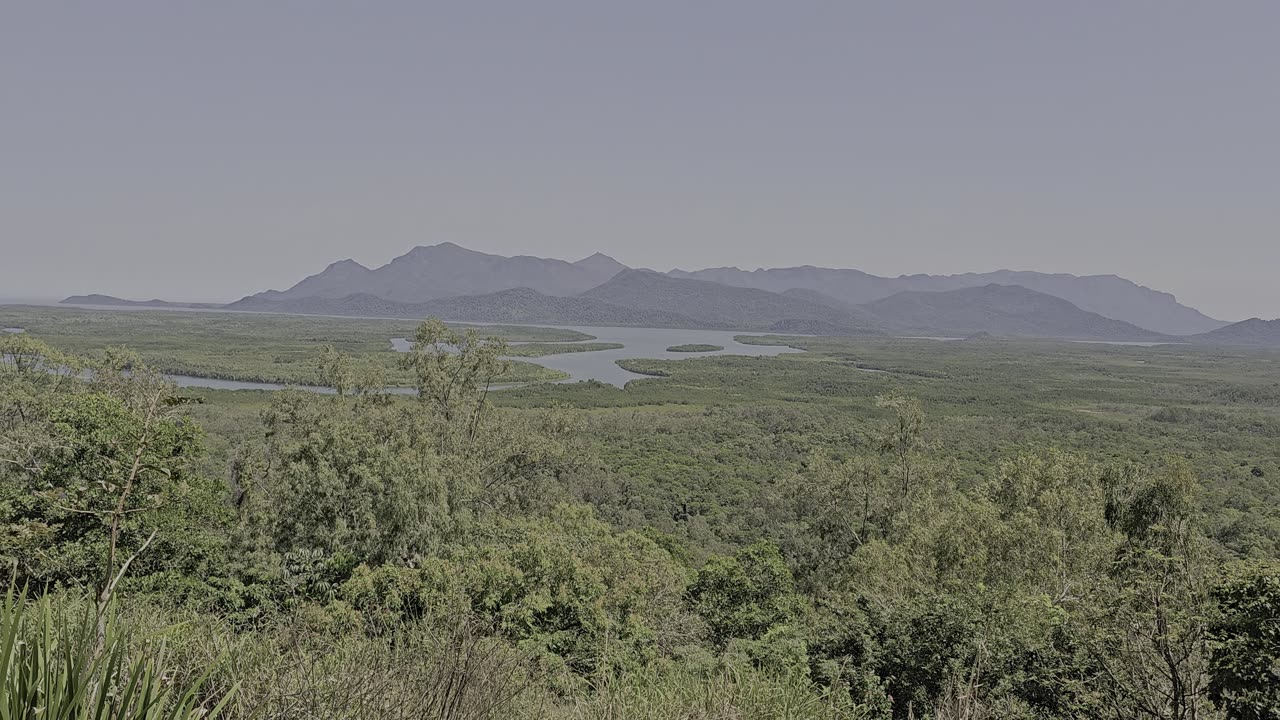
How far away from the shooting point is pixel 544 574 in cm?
1289

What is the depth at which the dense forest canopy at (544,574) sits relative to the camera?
5.05 meters

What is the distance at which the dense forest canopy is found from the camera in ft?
16.6

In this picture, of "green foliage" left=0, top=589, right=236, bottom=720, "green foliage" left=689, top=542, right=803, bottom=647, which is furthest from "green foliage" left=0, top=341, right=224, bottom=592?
"green foliage" left=689, top=542, right=803, bottom=647

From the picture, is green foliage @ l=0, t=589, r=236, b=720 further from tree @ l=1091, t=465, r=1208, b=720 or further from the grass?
the grass

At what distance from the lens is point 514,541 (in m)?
15.9

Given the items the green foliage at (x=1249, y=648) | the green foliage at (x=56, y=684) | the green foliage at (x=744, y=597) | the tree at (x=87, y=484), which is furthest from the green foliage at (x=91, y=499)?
the green foliage at (x=1249, y=648)

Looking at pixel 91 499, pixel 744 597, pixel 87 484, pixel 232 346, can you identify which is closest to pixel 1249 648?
pixel 744 597

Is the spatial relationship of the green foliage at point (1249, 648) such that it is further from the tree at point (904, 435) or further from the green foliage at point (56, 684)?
the tree at point (904, 435)

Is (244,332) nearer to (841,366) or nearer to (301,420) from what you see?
(841,366)

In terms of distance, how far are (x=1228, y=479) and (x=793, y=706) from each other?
53666mm

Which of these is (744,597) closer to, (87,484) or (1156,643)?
(1156,643)

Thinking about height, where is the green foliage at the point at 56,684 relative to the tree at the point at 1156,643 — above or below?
above

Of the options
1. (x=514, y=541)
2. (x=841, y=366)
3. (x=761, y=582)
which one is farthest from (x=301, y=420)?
(x=841, y=366)

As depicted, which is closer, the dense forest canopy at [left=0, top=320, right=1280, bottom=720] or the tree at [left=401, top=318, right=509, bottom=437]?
the dense forest canopy at [left=0, top=320, right=1280, bottom=720]
